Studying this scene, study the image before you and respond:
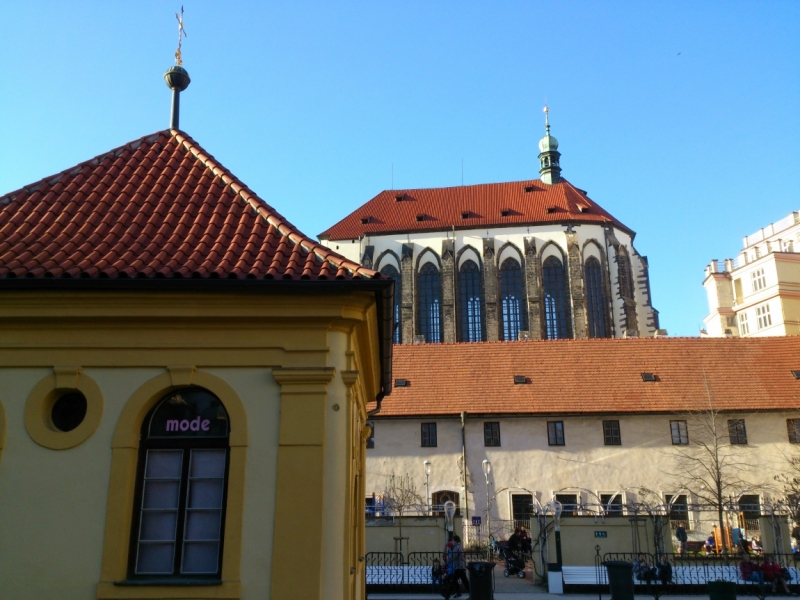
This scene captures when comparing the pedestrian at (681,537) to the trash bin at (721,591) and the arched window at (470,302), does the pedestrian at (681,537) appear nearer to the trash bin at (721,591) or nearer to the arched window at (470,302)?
the trash bin at (721,591)

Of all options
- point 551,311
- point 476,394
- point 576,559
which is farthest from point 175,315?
point 551,311

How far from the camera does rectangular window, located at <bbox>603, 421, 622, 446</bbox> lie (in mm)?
31656

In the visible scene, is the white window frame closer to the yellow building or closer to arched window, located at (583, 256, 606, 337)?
arched window, located at (583, 256, 606, 337)

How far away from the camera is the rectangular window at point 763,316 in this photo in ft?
237

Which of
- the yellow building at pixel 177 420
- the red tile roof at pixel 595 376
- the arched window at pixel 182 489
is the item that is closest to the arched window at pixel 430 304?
the red tile roof at pixel 595 376

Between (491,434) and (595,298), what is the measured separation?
2592cm

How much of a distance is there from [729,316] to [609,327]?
30.7m

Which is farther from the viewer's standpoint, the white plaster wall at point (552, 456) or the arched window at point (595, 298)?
the arched window at point (595, 298)

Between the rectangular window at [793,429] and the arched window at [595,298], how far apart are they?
72.6 feet

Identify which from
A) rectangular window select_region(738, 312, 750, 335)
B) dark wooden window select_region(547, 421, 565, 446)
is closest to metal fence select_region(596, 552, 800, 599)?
dark wooden window select_region(547, 421, 565, 446)

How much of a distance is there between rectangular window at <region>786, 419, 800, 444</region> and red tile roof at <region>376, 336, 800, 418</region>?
1.90 ft

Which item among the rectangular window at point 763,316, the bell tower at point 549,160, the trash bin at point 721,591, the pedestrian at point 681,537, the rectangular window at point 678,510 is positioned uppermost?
the bell tower at point 549,160

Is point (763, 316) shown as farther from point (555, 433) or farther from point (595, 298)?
point (555, 433)

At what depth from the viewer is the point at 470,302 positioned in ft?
183
